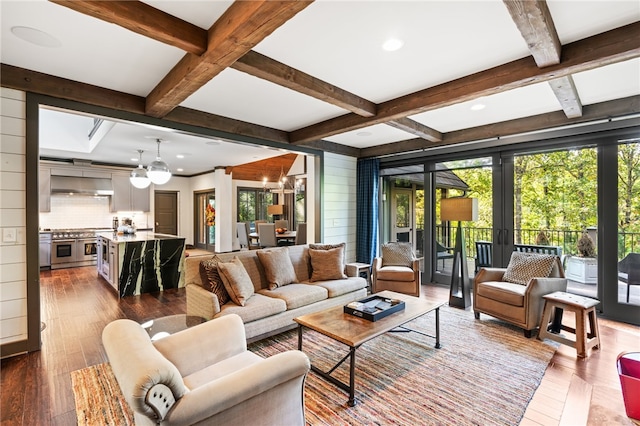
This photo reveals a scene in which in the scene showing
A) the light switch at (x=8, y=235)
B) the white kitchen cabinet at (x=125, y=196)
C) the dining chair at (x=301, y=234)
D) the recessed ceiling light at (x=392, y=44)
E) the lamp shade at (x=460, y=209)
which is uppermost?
the recessed ceiling light at (x=392, y=44)

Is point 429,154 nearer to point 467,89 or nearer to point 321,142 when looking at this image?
point 321,142

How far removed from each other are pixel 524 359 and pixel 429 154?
141 inches

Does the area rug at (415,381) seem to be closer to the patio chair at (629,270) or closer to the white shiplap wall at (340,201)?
the patio chair at (629,270)

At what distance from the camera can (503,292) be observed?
11.6 ft

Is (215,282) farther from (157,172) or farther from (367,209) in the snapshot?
(367,209)

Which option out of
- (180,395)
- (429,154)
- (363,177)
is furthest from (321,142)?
(180,395)

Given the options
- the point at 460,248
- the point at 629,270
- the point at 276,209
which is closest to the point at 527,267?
the point at 460,248

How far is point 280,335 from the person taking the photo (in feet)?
11.0

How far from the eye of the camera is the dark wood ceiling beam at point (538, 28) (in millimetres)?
1765

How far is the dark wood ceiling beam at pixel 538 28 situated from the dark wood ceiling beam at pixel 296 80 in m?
1.62

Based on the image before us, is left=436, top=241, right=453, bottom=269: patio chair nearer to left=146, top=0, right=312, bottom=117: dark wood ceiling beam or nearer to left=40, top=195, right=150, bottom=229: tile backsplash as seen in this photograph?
left=146, top=0, right=312, bottom=117: dark wood ceiling beam

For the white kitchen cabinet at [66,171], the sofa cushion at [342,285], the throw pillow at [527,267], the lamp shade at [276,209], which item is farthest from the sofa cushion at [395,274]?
the white kitchen cabinet at [66,171]

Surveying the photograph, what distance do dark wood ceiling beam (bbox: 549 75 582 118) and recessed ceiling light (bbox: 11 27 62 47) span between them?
4.12 m

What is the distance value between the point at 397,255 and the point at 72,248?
7147 millimetres
